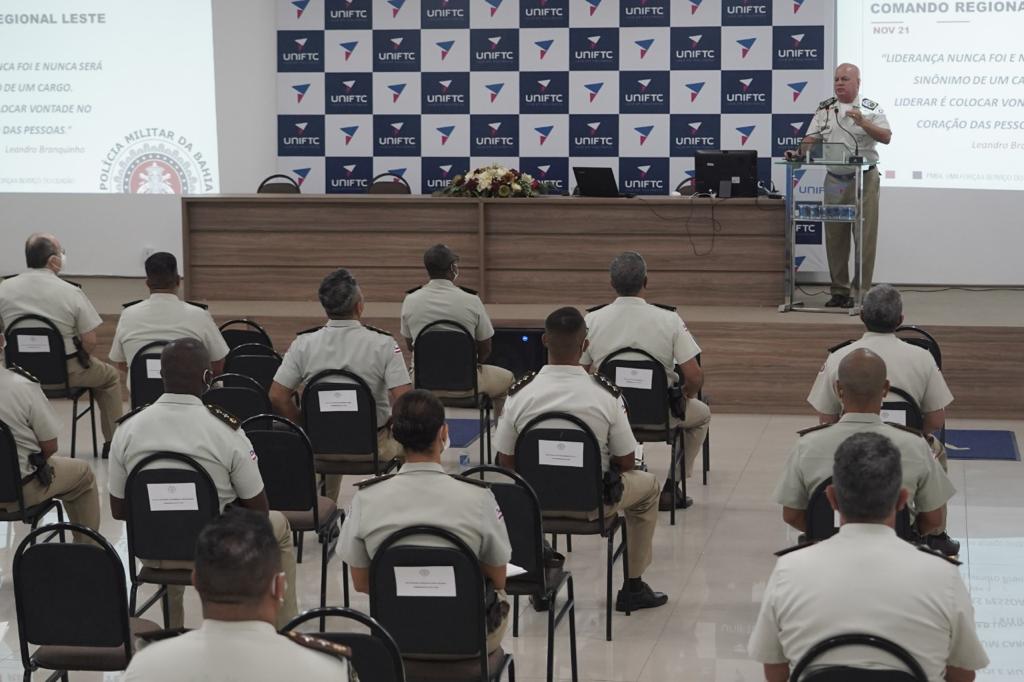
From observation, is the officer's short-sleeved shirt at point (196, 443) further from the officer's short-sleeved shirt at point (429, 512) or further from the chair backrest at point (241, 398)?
the chair backrest at point (241, 398)

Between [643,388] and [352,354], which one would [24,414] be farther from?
[643,388]

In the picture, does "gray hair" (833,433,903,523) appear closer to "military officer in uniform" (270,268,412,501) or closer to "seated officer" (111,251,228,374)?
"military officer in uniform" (270,268,412,501)

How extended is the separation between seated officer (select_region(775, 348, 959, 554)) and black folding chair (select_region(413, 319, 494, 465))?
9.06ft

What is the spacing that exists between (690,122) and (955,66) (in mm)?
2066

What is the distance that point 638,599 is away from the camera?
196 inches

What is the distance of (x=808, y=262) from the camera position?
10711 mm

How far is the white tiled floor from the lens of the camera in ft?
14.6

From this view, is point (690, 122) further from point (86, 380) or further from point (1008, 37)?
point (86, 380)

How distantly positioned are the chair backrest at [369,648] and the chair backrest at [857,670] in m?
0.82

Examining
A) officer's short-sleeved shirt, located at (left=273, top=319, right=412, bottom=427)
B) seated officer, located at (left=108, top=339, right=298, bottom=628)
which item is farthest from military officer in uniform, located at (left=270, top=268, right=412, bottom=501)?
seated officer, located at (left=108, top=339, right=298, bottom=628)

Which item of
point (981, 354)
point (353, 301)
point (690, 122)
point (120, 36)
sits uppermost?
point (120, 36)

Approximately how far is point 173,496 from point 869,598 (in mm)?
2160

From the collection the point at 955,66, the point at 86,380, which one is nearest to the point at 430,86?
the point at 955,66

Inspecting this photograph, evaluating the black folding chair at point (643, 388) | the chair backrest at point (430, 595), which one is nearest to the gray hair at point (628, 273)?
the black folding chair at point (643, 388)
